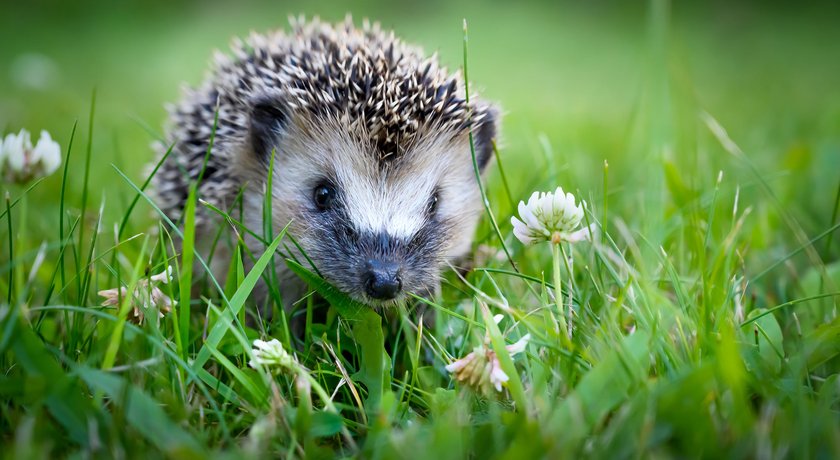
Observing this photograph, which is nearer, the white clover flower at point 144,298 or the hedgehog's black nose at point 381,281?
the white clover flower at point 144,298

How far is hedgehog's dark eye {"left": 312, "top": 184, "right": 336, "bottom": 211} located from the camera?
1.96m

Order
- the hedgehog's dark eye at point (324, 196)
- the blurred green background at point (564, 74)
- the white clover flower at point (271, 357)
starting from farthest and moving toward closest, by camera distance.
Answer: the blurred green background at point (564, 74), the hedgehog's dark eye at point (324, 196), the white clover flower at point (271, 357)

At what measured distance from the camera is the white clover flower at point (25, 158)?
1.37 metres

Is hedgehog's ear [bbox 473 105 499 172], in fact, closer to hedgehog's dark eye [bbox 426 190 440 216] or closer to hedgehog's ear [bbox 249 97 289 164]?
hedgehog's dark eye [bbox 426 190 440 216]

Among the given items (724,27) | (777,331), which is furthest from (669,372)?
(724,27)

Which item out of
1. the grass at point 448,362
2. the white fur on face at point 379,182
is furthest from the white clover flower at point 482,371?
the white fur on face at point 379,182

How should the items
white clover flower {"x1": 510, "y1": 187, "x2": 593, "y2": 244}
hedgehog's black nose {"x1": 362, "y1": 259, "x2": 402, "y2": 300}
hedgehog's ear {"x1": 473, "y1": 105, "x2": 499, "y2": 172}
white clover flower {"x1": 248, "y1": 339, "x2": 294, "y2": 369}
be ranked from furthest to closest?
hedgehog's ear {"x1": 473, "y1": 105, "x2": 499, "y2": 172} < hedgehog's black nose {"x1": 362, "y1": 259, "x2": 402, "y2": 300} < white clover flower {"x1": 510, "y1": 187, "x2": 593, "y2": 244} < white clover flower {"x1": 248, "y1": 339, "x2": 294, "y2": 369}

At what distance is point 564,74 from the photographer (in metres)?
7.75

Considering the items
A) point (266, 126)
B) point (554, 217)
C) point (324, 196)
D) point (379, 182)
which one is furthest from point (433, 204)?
point (554, 217)

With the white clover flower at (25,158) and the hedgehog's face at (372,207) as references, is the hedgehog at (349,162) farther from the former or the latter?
the white clover flower at (25,158)

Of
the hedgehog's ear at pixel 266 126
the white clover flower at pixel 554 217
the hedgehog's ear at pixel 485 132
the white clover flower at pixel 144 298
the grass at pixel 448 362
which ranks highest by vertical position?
the hedgehog's ear at pixel 266 126

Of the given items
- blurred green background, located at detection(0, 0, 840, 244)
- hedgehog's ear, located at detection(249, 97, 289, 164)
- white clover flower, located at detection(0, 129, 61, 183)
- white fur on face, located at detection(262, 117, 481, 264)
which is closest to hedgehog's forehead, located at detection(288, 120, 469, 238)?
white fur on face, located at detection(262, 117, 481, 264)

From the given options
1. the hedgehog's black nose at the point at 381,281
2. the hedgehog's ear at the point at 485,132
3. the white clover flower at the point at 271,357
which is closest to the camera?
the white clover flower at the point at 271,357

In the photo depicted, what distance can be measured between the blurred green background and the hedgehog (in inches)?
8.6
